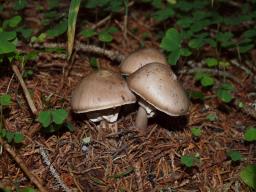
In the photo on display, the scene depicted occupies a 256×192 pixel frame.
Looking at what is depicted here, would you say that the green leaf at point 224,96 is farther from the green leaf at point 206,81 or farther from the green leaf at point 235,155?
the green leaf at point 235,155

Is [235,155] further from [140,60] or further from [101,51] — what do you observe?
[101,51]

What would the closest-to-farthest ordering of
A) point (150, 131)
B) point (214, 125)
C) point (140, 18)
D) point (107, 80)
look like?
point (107, 80)
point (150, 131)
point (214, 125)
point (140, 18)

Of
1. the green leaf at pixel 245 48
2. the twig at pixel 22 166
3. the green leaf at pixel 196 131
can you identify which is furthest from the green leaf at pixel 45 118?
the green leaf at pixel 245 48

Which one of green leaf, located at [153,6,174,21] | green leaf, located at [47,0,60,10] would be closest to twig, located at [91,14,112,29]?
green leaf, located at [47,0,60,10]

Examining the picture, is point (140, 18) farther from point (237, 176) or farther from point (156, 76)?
point (237, 176)

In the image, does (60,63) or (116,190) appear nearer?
(116,190)

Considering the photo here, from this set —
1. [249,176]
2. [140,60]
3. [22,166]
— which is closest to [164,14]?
[140,60]

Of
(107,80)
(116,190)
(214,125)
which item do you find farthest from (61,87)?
(214,125)

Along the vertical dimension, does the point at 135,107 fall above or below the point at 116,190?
above
